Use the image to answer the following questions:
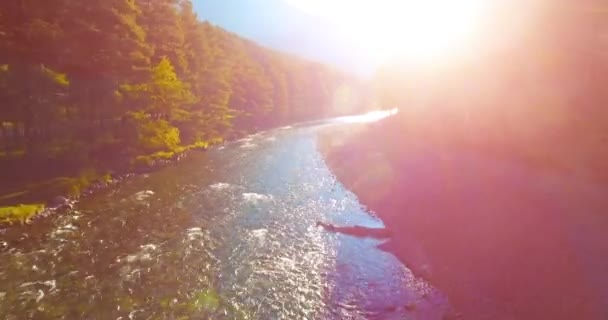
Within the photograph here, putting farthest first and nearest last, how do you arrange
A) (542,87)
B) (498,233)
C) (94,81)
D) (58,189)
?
(94,81) < (542,87) < (58,189) < (498,233)

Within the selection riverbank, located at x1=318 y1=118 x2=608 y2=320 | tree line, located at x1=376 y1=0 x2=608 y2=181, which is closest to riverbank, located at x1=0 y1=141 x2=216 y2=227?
riverbank, located at x1=318 y1=118 x2=608 y2=320

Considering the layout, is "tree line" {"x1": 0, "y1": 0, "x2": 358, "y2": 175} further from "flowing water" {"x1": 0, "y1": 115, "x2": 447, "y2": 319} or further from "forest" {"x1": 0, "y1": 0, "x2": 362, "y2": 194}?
"flowing water" {"x1": 0, "y1": 115, "x2": 447, "y2": 319}

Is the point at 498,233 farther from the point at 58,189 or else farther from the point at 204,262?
the point at 58,189

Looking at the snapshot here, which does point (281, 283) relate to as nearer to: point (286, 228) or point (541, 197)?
point (286, 228)

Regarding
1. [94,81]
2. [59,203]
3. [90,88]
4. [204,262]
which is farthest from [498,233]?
[94,81]

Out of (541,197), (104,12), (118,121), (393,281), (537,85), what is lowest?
(393,281)

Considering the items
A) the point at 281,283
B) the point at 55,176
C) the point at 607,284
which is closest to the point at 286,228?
the point at 281,283
